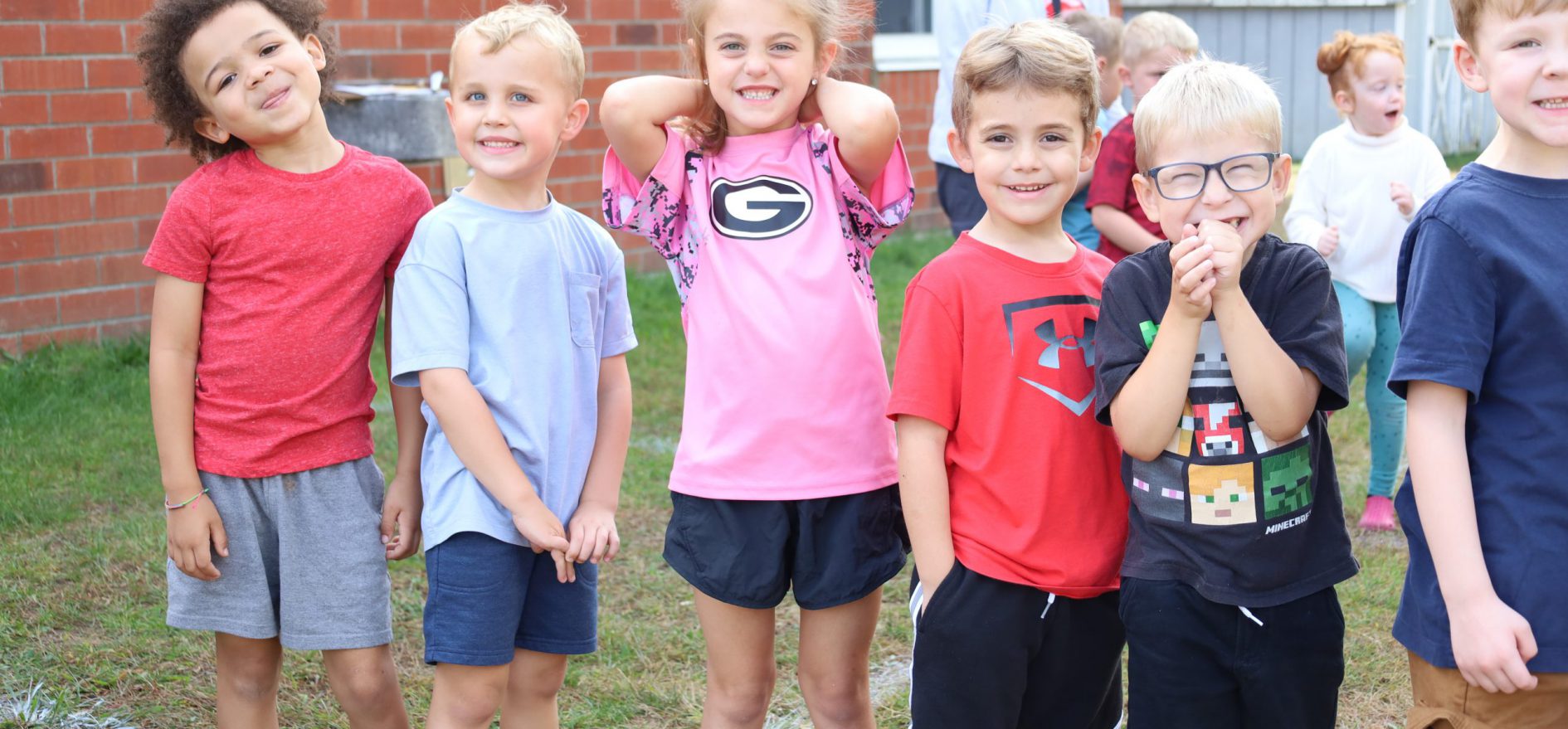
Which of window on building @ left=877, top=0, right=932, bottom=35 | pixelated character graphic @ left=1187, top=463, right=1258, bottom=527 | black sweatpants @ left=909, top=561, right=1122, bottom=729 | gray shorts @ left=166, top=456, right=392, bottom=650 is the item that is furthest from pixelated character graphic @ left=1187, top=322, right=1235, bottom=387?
window on building @ left=877, top=0, right=932, bottom=35

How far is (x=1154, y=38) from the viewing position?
179 inches

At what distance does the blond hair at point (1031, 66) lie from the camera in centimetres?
231

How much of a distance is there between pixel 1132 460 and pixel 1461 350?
1.63 feet

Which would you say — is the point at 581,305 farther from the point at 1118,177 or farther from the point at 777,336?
the point at 1118,177

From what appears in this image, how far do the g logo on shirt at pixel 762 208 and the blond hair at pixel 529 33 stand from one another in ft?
1.17

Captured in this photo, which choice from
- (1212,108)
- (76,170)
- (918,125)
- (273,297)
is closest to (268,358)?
(273,297)

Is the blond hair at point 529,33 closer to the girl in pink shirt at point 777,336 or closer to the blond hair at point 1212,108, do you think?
the girl in pink shirt at point 777,336

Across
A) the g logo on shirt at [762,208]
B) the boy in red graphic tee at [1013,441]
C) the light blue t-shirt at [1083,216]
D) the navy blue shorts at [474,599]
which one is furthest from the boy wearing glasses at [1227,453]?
the light blue t-shirt at [1083,216]

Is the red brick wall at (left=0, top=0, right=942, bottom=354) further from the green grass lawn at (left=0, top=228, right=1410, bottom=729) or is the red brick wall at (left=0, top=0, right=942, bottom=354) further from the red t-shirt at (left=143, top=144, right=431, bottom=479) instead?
the red t-shirt at (left=143, top=144, right=431, bottom=479)

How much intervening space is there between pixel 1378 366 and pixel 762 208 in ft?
9.44

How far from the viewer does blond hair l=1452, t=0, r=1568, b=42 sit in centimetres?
194

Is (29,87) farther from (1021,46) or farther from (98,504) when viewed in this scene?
(1021,46)

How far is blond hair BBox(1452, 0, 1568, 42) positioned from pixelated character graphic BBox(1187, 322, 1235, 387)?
55 cm

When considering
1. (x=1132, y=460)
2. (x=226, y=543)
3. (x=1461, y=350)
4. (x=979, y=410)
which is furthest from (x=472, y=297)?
(x=1461, y=350)
